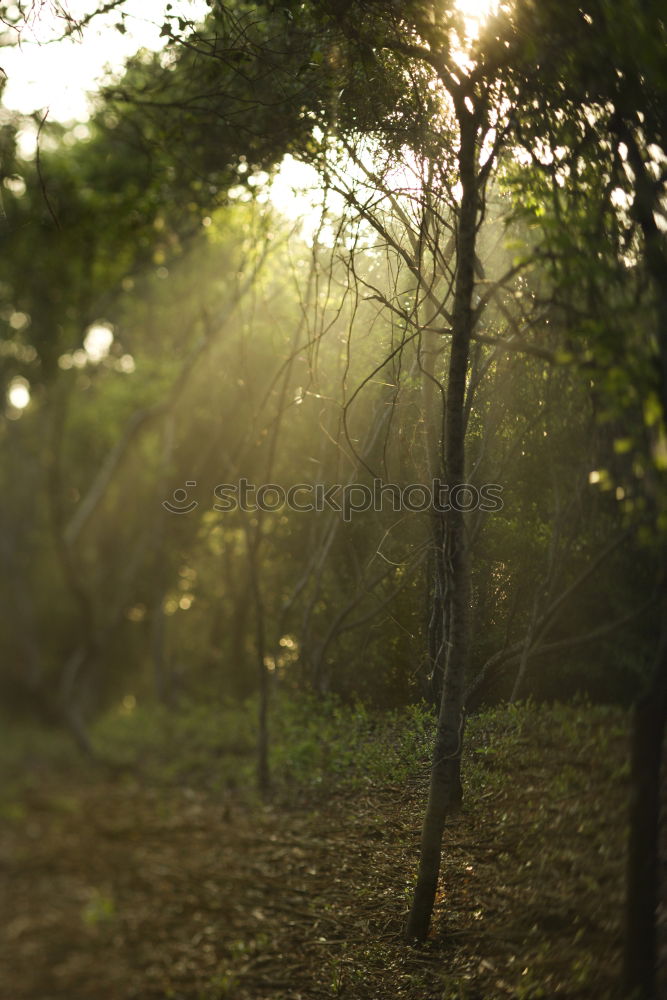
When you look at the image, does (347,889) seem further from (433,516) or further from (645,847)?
→ (433,516)

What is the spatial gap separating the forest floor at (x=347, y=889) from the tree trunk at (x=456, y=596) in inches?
2.2

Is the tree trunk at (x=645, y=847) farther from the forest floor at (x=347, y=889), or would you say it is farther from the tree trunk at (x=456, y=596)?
the tree trunk at (x=456, y=596)

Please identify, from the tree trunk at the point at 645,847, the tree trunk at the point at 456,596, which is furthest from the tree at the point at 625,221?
the tree trunk at the point at 456,596

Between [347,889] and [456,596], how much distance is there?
1.44 meters

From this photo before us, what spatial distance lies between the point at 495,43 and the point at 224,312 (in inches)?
217

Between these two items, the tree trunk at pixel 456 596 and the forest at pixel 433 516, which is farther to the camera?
the tree trunk at pixel 456 596

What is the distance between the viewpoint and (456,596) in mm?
2703

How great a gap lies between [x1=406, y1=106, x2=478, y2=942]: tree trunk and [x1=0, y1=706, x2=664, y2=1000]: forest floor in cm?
6

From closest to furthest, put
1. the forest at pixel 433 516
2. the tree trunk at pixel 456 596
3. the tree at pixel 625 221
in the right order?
the tree at pixel 625 221
the forest at pixel 433 516
the tree trunk at pixel 456 596

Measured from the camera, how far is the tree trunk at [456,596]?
263cm

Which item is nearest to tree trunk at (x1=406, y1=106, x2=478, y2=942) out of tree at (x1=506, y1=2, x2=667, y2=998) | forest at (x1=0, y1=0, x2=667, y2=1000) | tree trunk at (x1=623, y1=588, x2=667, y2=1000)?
forest at (x1=0, y1=0, x2=667, y2=1000)

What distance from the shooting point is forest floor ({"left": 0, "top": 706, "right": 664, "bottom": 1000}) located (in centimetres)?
232

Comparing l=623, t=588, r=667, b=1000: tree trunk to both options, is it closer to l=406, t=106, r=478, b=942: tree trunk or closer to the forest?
the forest

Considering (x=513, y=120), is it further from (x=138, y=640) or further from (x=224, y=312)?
(x=138, y=640)
